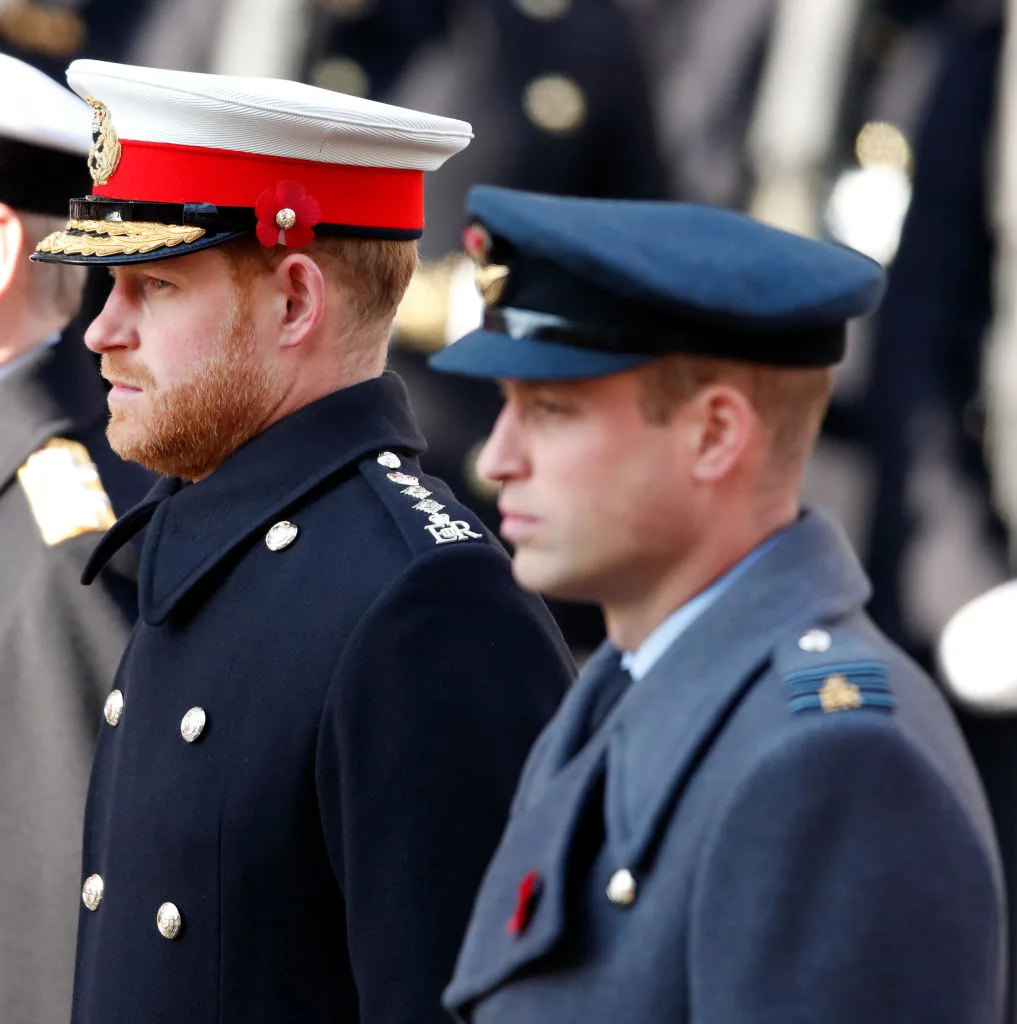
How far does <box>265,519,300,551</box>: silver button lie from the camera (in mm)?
2469

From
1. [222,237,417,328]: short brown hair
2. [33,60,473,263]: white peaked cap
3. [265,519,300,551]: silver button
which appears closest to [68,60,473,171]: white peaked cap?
[33,60,473,263]: white peaked cap

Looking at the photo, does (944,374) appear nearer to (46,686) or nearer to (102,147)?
(102,147)

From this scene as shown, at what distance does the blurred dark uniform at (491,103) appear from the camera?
10.2ft

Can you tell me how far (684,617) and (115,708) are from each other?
1.13m

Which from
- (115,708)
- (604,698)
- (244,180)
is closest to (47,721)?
(115,708)

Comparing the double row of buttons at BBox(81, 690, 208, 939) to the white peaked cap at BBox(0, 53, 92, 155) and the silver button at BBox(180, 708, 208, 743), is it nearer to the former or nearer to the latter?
the silver button at BBox(180, 708, 208, 743)

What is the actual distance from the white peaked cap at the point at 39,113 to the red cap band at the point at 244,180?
31.0 inches

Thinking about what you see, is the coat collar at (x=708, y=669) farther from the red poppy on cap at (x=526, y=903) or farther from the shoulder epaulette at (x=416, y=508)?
the shoulder epaulette at (x=416, y=508)

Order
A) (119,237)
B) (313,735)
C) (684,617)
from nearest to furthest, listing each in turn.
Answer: (684,617) → (313,735) → (119,237)

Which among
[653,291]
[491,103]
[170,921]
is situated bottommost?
[170,921]

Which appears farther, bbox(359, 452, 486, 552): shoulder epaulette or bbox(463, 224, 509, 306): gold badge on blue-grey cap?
bbox(359, 452, 486, 552): shoulder epaulette

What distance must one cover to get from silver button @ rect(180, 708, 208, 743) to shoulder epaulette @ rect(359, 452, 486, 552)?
35cm

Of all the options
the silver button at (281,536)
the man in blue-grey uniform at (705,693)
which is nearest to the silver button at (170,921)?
the silver button at (281,536)

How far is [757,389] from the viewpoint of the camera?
1.73 metres
